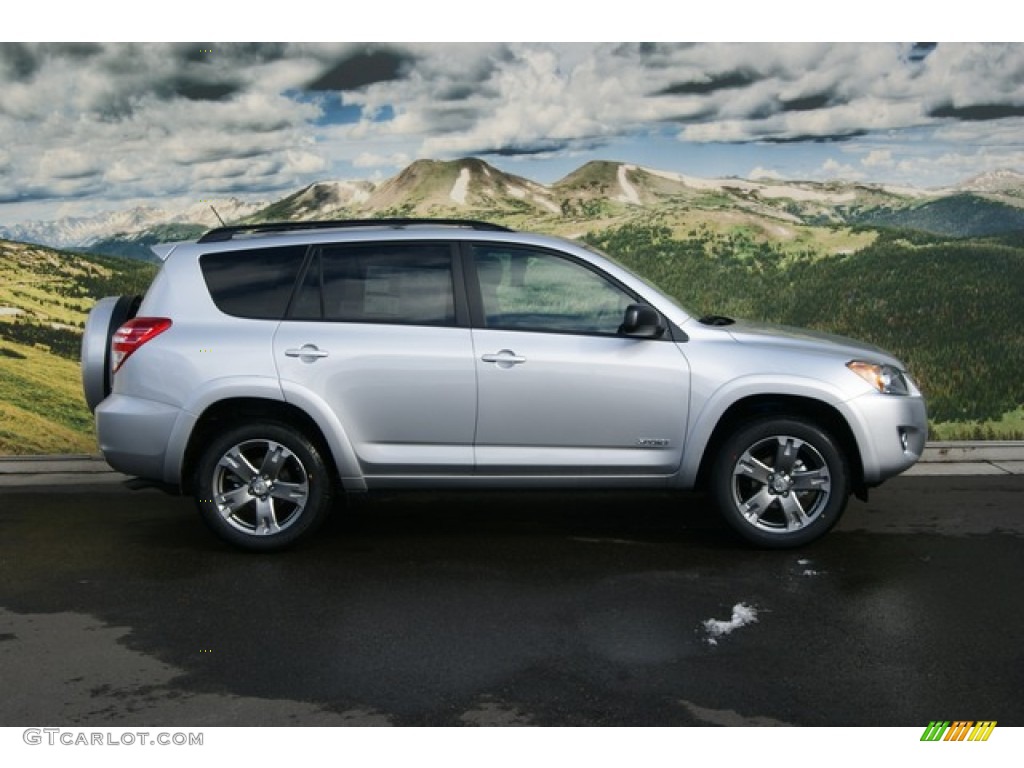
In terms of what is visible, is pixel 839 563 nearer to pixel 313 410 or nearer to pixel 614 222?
pixel 313 410

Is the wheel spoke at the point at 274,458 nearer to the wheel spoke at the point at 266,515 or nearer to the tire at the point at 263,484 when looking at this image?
the tire at the point at 263,484

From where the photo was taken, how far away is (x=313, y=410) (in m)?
7.03

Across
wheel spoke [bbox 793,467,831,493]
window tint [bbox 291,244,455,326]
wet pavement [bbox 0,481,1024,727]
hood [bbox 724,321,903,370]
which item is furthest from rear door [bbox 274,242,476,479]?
wheel spoke [bbox 793,467,831,493]

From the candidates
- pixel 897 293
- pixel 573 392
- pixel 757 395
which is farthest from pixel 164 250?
pixel 897 293

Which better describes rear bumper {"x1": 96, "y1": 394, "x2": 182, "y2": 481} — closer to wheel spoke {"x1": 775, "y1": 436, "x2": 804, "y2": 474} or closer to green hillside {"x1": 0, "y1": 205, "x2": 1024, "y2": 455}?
wheel spoke {"x1": 775, "y1": 436, "x2": 804, "y2": 474}

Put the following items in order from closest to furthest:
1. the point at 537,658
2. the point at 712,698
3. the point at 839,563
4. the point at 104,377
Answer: the point at 712,698
the point at 537,658
the point at 839,563
the point at 104,377

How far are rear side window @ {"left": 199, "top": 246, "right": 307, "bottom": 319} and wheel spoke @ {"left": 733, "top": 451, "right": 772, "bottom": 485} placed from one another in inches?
103

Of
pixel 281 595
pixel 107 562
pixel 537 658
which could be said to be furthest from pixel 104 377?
pixel 537 658

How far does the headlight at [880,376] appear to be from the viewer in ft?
23.3

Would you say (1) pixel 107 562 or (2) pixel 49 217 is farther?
(2) pixel 49 217

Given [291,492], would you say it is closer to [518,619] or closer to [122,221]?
[518,619]

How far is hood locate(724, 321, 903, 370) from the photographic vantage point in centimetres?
718

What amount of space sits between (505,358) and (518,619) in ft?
5.42

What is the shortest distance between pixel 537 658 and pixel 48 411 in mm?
6993
